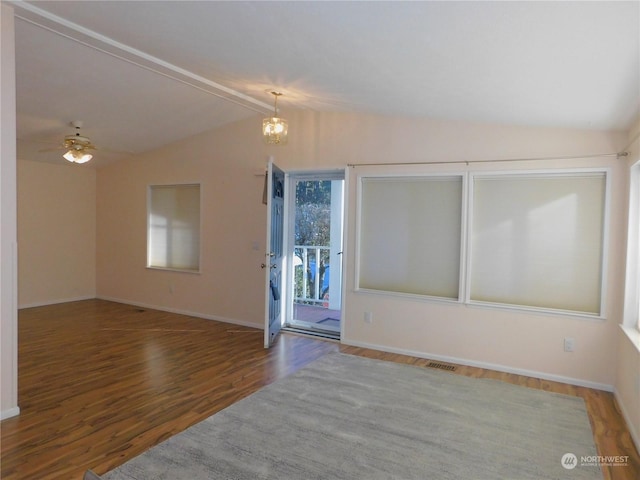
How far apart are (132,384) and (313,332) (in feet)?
7.72

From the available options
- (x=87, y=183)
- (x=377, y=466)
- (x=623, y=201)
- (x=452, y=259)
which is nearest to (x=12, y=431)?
(x=377, y=466)

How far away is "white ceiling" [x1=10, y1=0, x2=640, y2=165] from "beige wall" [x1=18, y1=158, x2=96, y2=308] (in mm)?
2286

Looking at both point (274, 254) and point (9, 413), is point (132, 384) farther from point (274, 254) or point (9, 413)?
point (274, 254)

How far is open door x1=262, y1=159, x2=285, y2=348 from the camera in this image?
473cm

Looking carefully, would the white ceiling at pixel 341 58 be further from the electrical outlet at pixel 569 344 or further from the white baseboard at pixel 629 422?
the white baseboard at pixel 629 422

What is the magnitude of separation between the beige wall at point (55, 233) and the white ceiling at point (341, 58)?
229 cm

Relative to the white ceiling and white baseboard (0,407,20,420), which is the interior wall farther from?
the white ceiling

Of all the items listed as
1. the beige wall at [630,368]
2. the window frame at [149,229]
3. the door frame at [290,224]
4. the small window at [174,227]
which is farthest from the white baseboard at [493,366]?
the small window at [174,227]

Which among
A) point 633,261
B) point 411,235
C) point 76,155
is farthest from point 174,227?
point 633,261

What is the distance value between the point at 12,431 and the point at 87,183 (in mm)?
5733

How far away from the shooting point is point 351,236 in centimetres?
494

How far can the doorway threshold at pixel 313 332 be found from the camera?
5.19 metres

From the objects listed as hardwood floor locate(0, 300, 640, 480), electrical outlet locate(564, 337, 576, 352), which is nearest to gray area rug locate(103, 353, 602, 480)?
hardwood floor locate(0, 300, 640, 480)

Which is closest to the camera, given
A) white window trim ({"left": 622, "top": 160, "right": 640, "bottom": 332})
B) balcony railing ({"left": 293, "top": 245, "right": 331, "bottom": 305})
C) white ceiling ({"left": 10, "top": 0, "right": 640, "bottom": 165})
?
white ceiling ({"left": 10, "top": 0, "right": 640, "bottom": 165})
